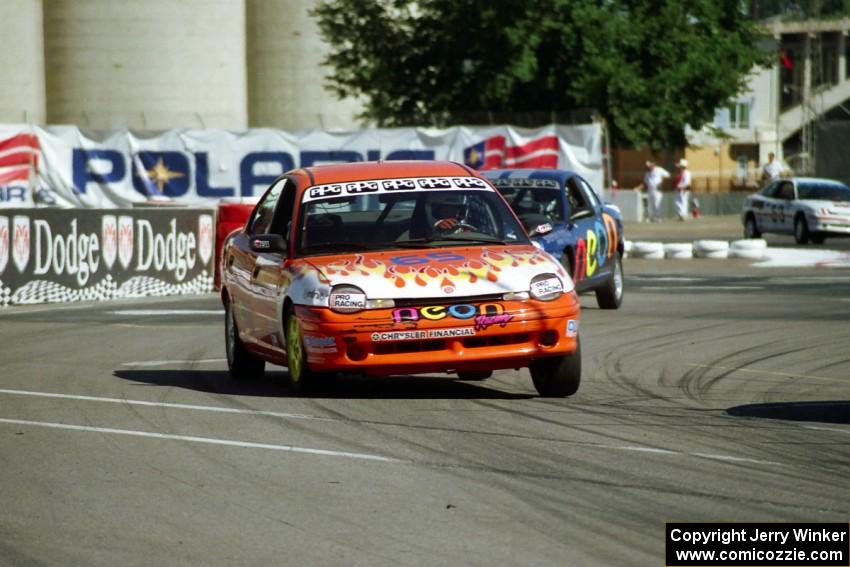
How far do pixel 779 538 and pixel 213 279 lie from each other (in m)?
17.7

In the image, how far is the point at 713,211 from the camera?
175 feet

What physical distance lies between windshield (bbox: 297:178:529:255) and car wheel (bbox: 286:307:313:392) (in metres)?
0.58

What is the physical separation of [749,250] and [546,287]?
19010 mm

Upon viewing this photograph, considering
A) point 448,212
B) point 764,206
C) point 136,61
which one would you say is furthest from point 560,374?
point 136,61

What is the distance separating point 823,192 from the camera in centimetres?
3434

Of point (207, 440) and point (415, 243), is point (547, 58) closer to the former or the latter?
point (415, 243)

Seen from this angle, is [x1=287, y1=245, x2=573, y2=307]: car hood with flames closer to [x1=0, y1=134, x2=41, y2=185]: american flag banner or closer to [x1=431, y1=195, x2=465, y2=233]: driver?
[x1=431, y1=195, x2=465, y2=233]: driver

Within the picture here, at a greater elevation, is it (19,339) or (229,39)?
(229,39)

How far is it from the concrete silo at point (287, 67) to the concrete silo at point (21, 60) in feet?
24.9

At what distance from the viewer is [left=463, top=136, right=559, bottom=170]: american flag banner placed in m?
35.6

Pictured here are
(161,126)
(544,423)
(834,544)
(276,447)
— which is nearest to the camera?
(834,544)

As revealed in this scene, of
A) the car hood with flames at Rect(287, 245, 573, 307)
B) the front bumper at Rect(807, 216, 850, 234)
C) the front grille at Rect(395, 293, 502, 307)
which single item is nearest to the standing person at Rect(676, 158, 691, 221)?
the front bumper at Rect(807, 216, 850, 234)

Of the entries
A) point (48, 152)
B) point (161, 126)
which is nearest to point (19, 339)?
point (48, 152)

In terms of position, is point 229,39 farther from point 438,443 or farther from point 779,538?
point 779,538
